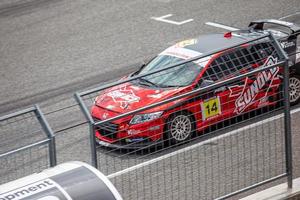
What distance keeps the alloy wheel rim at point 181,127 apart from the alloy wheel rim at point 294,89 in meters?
6.13

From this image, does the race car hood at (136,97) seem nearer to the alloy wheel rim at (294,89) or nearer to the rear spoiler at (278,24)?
the alloy wheel rim at (294,89)

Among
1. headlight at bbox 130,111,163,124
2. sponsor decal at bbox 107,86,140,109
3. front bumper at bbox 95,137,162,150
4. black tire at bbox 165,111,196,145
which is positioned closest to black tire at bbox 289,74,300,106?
sponsor decal at bbox 107,86,140,109

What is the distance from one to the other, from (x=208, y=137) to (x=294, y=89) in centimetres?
637

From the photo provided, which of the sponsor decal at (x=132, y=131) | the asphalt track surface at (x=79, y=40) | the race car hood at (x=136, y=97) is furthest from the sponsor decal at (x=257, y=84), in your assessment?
the race car hood at (x=136, y=97)

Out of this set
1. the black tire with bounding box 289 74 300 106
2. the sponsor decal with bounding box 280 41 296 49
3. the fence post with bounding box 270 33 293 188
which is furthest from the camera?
the black tire with bounding box 289 74 300 106

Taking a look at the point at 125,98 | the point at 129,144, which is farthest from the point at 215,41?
the point at 129,144

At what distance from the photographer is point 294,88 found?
1525 centimetres

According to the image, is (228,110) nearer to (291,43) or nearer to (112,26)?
(291,43)

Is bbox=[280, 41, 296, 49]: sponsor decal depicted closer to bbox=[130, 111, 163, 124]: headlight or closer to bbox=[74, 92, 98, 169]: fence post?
bbox=[130, 111, 163, 124]: headlight

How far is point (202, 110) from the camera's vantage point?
903 cm

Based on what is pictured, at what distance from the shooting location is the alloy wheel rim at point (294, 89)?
15180mm

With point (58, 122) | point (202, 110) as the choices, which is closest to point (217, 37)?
point (58, 122)

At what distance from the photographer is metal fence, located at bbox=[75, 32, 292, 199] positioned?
8.59 m

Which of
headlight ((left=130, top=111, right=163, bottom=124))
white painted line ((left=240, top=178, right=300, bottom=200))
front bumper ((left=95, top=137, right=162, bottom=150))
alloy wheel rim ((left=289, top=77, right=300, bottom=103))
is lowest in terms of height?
alloy wheel rim ((left=289, top=77, right=300, bottom=103))
